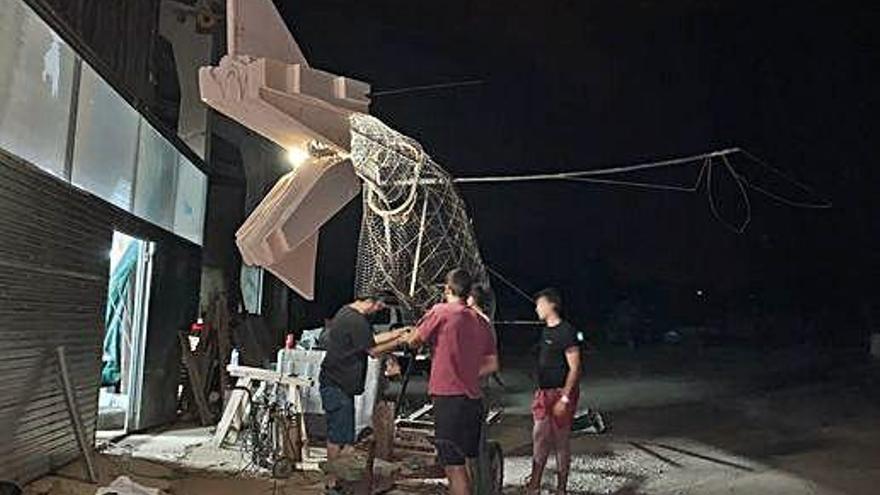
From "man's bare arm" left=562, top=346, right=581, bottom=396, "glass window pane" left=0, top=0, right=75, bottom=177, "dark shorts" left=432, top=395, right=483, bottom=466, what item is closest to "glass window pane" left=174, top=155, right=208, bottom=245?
"glass window pane" left=0, top=0, right=75, bottom=177

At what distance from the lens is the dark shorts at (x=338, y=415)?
301 inches

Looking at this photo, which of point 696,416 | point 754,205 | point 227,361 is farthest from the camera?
point 754,205

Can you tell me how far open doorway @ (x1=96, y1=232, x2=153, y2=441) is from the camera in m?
11.4

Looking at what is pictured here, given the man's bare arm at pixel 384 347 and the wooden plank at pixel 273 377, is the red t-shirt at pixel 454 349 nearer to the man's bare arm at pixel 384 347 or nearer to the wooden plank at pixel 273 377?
the man's bare arm at pixel 384 347

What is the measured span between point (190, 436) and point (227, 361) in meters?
2.30

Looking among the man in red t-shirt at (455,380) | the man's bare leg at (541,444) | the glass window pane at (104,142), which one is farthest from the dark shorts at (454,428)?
the glass window pane at (104,142)

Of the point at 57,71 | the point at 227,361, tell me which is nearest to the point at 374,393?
the point at 227,361

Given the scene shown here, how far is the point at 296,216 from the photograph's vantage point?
8.12 metres

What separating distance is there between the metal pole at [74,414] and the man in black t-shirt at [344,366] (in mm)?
2222

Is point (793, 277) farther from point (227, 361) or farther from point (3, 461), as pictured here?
point (3, 461)

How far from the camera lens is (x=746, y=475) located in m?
10.2

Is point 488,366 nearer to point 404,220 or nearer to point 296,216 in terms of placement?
point 404,220

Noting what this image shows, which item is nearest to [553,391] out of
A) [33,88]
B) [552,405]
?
[552,405]

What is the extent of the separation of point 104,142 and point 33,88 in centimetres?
207
